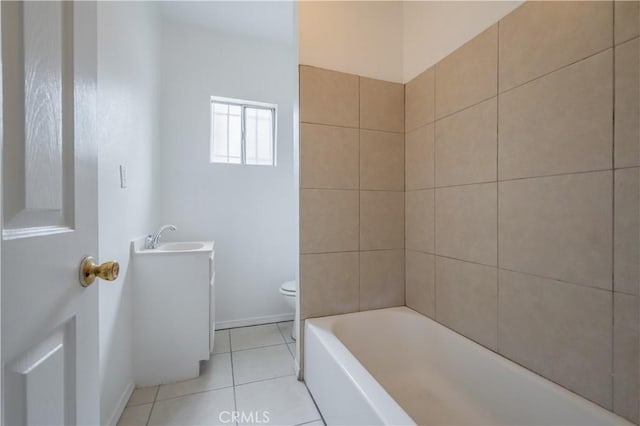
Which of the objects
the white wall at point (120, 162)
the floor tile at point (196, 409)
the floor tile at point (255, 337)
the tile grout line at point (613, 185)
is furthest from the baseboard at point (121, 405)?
the tile grout line at point (613, 185)

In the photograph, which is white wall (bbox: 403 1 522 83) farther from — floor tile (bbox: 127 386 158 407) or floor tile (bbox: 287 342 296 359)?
floor tile (bbox: 127 386 158 407)

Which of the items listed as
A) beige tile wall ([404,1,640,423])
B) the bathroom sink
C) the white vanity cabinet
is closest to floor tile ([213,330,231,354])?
the white vanity cabinet

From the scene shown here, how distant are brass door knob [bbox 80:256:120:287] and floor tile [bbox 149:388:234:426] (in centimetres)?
115

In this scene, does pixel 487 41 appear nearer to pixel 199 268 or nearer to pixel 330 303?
pixel 330 303

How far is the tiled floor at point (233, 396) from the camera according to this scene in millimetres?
1343

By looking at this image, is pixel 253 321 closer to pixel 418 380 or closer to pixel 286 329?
pixel 286 329

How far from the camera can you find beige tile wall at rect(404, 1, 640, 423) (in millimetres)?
810

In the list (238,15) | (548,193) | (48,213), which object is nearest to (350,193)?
(548,193)

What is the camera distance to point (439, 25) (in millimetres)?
1486

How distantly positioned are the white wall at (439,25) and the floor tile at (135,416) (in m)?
2.48

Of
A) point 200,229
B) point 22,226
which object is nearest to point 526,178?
point 22,226

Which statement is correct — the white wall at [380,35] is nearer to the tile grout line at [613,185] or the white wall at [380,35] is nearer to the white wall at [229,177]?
the tile grout line at [613,185]

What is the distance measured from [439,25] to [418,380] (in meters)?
2.01

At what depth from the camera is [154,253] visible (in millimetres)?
1648
